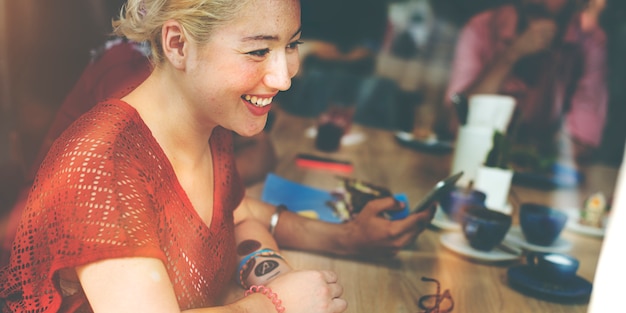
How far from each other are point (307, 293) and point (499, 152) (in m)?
0.89

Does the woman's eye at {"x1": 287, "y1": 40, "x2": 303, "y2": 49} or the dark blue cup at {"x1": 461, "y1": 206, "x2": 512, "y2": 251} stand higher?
the woman's eye at {"x1": 287, "y1": 40, "x2": 303, "y2": 49}

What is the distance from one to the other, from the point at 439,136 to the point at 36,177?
6.90 ft

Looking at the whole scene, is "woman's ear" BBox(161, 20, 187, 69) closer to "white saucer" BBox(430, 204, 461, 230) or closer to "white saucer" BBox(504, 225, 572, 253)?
"white saucer" BBox(430, 204, 461, 230)

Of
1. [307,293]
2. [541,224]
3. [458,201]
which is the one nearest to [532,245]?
[541,224]

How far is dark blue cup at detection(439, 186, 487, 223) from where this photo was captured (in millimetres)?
1570

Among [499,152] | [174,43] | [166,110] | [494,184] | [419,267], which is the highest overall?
[174,43]

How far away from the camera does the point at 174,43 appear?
0.91 metres

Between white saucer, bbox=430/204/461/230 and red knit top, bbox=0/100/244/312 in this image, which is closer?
red knit top, bbox=0/100/244/312

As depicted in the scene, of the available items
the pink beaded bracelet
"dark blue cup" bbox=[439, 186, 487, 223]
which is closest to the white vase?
"dark blue cup" bbox=[439, 186, 487, 223]

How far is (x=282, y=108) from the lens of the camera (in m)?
3.17

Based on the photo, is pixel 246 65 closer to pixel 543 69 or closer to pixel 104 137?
pixel 104 137

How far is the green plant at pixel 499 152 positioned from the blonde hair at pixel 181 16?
100cm

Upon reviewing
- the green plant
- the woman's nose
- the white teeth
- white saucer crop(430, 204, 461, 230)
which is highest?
the woman's nose

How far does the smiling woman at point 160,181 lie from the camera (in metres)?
0.81
